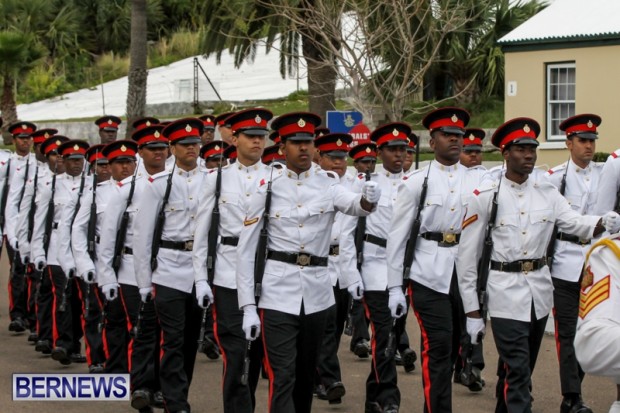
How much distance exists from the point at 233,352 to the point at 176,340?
972 millimetres

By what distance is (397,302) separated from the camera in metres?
8.70

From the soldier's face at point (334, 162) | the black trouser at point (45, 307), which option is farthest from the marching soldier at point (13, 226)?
the soldier's face at point (334, 162)

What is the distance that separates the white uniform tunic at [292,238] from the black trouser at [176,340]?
1.71 meters

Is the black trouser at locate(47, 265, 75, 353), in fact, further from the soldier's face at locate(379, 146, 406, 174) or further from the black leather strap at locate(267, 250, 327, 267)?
the black leather strap at locate(267, 250, 327, 267)

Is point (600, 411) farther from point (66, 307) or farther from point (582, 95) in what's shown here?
point (582, 95)

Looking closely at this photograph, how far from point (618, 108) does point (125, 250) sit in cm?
1559

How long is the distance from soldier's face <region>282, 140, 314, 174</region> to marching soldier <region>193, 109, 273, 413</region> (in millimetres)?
697

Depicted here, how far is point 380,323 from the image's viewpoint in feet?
33.0

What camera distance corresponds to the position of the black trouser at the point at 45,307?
500 inches

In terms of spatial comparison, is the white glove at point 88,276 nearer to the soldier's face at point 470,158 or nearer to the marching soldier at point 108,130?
the marching soldier at point 108,130

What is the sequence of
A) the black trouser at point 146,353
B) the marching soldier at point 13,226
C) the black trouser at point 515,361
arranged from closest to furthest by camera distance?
the black trouser at point 515,361 → the black trouser at point 146,353 → the marching soldier at point 13,226

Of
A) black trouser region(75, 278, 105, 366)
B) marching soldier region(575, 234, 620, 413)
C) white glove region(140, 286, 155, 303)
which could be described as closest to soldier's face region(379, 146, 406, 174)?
white glove region(140, 286, 155, 303)

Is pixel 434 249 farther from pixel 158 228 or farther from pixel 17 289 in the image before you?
pixel 17 289

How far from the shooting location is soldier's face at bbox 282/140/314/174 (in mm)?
7848
